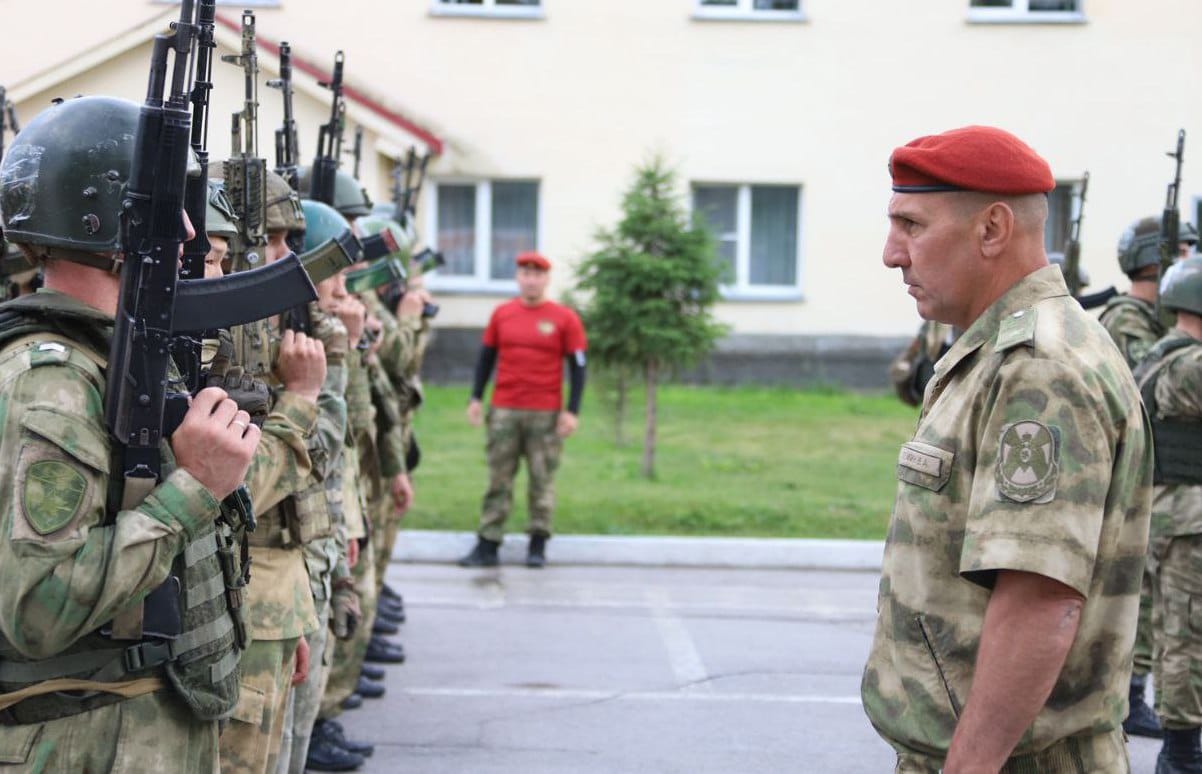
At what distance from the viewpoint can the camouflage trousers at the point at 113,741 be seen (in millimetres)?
2723

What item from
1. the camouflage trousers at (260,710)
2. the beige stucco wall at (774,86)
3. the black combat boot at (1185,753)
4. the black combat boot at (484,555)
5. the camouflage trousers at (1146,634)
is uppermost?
the beige stucco wall at (774,86)

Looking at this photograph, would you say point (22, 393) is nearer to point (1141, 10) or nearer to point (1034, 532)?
point (1034, 532)

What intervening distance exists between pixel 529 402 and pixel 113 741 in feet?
25.9

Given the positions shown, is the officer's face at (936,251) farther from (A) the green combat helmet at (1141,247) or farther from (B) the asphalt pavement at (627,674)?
(A) the green combat helmet at (1141,247)

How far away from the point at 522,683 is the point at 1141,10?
16.1 metres

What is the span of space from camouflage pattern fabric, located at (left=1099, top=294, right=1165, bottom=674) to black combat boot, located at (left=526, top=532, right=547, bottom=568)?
4.57 m

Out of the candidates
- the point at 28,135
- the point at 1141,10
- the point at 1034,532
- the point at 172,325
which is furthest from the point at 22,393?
the point at 1141,10

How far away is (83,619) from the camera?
2.57 m

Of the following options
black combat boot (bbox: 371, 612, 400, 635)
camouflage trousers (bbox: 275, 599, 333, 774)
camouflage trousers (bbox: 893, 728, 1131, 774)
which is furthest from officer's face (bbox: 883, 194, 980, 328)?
black combat boot (bbox: 371, 612, 400, 635)

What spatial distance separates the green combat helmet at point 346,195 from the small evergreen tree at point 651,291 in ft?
19.3

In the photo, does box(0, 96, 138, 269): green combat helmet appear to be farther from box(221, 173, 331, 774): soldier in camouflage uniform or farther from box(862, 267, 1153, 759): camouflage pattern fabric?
box(862, 267, 1153, 759): camouflage pattern fabric

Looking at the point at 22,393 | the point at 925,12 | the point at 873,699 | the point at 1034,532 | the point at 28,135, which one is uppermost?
the point at 925,12

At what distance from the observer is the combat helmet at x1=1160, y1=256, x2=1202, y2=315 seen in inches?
239

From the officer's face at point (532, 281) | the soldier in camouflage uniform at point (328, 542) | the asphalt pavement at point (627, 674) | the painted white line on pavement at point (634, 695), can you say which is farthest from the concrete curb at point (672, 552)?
the soldier in camouflage uniform at point (328, 542)
